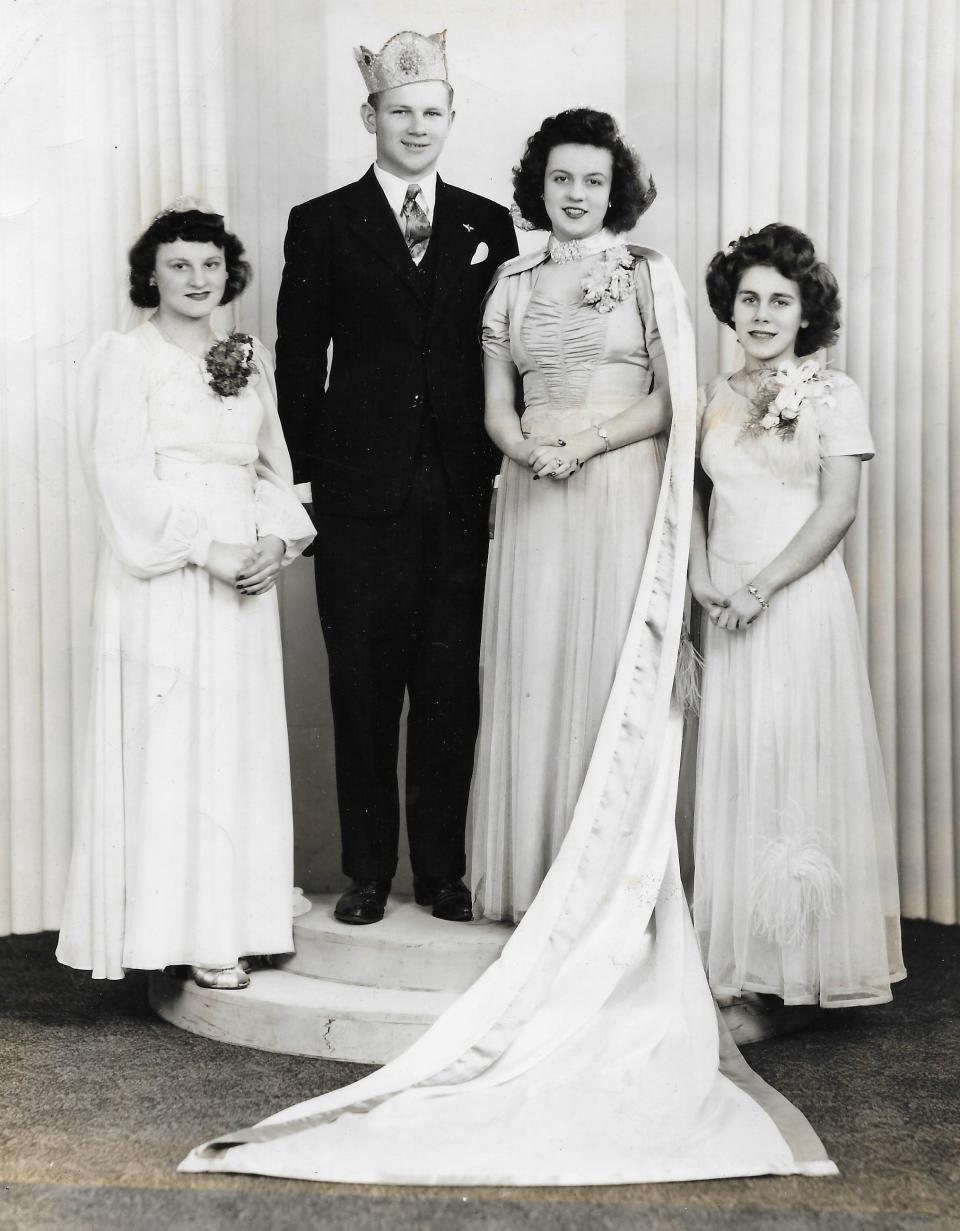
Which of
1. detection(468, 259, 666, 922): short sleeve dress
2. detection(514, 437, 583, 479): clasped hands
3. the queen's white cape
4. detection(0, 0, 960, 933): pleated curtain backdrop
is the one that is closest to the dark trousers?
detection(468, 259, 666, 922): short sleeve dress

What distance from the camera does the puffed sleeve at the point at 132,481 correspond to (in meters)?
2.47

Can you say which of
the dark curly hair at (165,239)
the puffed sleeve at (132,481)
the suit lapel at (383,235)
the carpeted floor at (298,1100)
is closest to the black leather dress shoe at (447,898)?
the carpeted floor at (298,1100)

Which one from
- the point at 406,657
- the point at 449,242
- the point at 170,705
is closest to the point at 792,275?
the point at 449,242

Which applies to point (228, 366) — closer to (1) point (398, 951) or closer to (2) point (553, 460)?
(2) point (553, 460)

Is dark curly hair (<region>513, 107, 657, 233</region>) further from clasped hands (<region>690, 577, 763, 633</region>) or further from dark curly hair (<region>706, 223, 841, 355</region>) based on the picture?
clasped hands (<region>690, 577, 763, 633</region>)

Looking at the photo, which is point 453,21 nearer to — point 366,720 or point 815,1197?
point 366,720

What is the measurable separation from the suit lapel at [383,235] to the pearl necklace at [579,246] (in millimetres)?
282

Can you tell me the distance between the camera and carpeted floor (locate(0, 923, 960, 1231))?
1792 mm

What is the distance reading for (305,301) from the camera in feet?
8.59

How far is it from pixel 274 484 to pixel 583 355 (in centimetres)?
67

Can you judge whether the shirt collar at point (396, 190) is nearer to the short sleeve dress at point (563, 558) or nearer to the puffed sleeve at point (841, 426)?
the short sleeve dress at point (563, 558)

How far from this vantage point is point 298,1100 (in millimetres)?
2168

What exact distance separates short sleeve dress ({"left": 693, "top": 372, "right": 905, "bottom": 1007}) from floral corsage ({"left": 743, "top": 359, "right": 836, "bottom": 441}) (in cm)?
1

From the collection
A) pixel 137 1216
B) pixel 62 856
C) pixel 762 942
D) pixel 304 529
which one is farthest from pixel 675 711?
pixel 62 856
